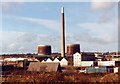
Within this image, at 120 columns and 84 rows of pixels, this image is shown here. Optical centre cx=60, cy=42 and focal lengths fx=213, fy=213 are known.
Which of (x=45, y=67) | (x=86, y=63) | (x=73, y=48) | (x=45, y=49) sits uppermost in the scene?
(x=73, y=48)

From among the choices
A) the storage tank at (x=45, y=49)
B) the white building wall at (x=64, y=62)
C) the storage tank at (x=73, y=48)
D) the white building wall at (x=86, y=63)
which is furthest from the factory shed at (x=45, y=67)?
the storage tank at (x=45, y=49)

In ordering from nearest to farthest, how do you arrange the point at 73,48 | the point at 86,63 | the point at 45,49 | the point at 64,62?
the point at 86,63 < the point at 64,62 < the point at 73,48 < the point at 45,49

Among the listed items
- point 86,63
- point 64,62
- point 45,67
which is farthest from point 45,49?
point 45,67

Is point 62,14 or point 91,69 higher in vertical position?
point 62,14

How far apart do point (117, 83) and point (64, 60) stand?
20.4m

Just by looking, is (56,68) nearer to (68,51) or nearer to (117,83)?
(117,83)

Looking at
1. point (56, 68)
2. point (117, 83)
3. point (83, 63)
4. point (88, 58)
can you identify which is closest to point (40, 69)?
point (56, 68)

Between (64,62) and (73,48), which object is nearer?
(64,62)

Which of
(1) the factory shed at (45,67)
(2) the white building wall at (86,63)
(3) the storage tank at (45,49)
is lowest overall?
(2) the white building wall at (86,63)

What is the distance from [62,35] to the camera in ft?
91.7

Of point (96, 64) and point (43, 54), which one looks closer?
point (96, 64)

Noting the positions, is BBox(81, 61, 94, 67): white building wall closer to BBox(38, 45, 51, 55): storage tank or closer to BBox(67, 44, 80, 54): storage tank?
BBox(67, 44, 80, 54): storage tank

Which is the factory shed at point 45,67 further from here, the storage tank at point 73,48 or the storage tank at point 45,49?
the storage tank at point 45,49

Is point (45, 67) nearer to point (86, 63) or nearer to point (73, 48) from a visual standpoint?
point (86, 63)
